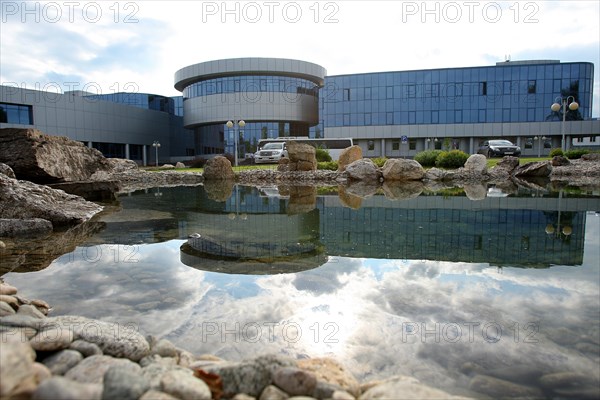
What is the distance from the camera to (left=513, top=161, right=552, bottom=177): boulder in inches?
969

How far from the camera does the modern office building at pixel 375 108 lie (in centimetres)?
5750

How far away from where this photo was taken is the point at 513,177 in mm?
24750

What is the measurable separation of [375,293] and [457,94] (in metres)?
60.4

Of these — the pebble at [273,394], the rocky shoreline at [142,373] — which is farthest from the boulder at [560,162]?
the pebble at [273,394]

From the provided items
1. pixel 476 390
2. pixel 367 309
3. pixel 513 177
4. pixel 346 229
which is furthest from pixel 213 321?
pixel 513 177

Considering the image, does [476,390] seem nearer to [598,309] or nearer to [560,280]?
[598,309]

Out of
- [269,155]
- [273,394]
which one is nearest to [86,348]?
[273,394]

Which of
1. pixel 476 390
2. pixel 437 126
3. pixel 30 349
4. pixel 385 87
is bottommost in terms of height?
pixel 476 390

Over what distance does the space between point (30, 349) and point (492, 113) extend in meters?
64.0

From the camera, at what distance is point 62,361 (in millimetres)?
2932

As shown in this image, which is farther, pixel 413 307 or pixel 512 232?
pixel 512 232

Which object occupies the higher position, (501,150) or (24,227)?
(501,150)

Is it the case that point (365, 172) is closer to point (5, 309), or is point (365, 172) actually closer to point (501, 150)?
point (501, 150)

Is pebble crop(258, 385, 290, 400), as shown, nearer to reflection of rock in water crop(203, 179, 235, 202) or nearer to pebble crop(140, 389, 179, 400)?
pebble crop(140, 389, 179, 400)
